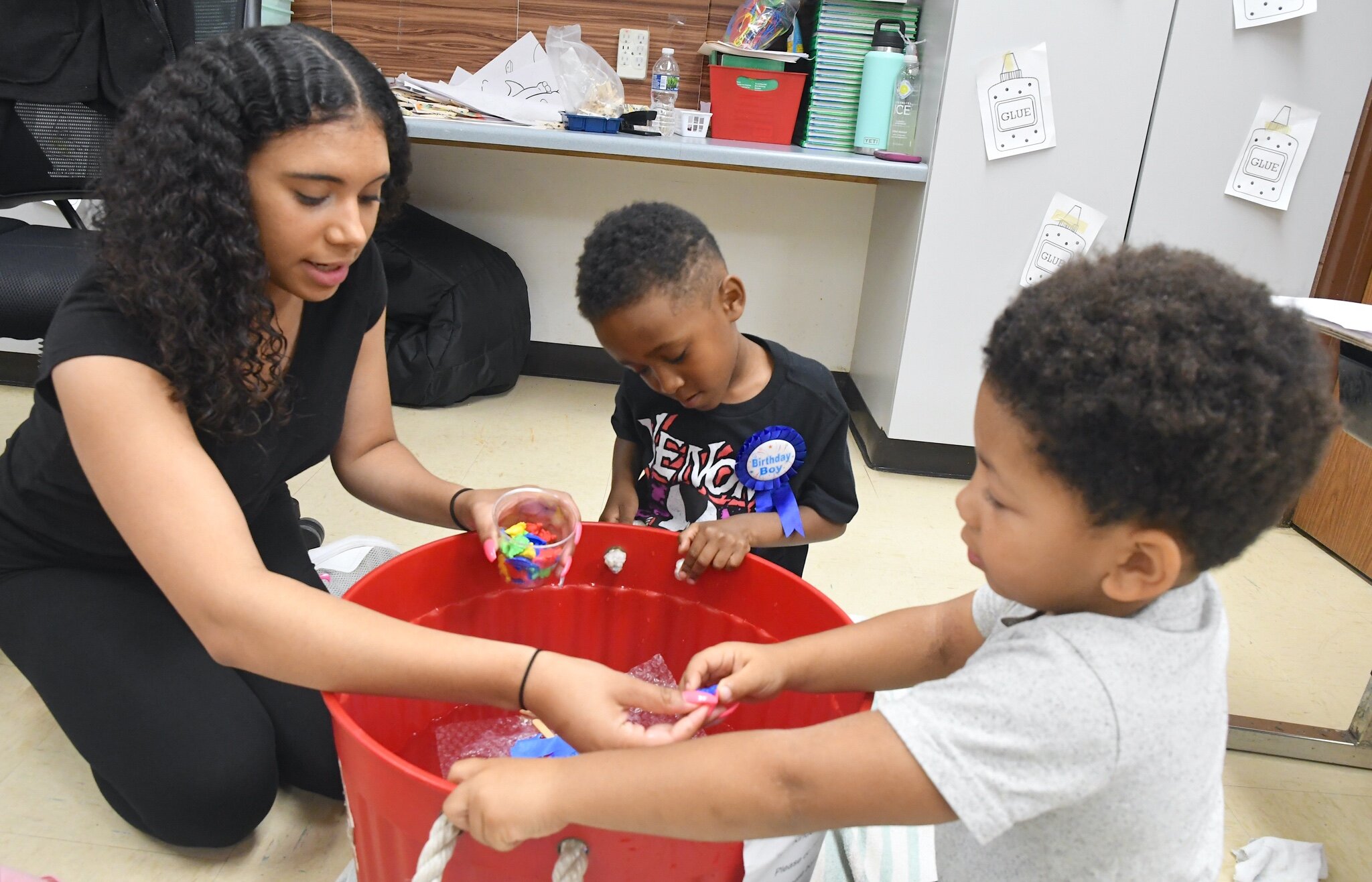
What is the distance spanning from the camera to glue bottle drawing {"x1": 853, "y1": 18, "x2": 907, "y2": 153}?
222 centimetres

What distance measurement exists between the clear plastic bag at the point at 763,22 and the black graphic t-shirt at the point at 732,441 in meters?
1.35

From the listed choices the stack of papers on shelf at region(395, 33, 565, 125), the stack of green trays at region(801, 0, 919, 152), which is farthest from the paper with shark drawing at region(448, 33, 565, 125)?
the stack of green trays at region(801, 0, 919, 152)

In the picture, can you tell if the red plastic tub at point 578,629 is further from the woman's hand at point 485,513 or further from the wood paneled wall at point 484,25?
the wood paneled wall at point 484,25

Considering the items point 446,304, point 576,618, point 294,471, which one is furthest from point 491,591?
point 446,304

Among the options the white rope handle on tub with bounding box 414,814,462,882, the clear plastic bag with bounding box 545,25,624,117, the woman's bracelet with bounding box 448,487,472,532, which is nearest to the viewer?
the white rope handle on tub with bounding box 414,814,462,882

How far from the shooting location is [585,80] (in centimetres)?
235

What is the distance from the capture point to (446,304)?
2.41 m

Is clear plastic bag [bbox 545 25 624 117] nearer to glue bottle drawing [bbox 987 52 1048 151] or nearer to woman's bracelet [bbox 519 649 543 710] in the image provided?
glue bottle drawing [bbox 987 52 1048 151]

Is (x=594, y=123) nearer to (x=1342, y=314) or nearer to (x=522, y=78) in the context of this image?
(x=522, y=78)

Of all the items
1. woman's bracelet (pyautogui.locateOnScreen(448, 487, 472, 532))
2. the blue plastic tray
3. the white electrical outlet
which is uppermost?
the white electrical outlet

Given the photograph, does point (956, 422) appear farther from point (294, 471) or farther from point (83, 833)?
point (83, 833)

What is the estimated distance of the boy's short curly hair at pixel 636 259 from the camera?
1.07 metres

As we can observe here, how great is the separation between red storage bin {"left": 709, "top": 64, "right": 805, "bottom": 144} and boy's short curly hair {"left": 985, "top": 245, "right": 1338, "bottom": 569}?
187 centimetres

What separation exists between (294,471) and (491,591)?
29 centimetres
